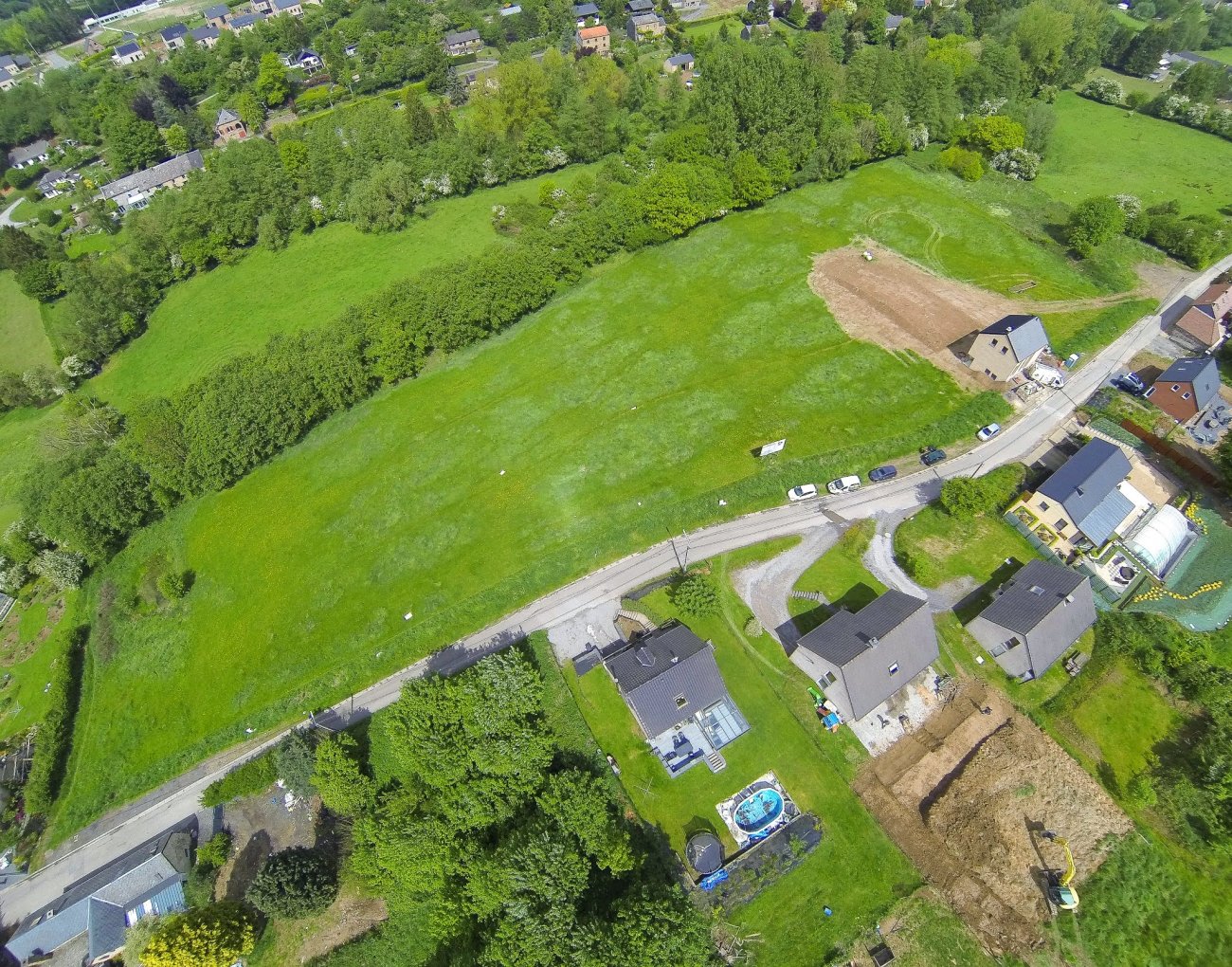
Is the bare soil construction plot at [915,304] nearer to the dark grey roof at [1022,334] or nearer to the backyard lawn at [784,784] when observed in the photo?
the dark grey roof at [1022,334]

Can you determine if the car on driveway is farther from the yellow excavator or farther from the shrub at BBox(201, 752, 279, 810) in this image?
the shrub at BBox(201, 752, 279, 810)

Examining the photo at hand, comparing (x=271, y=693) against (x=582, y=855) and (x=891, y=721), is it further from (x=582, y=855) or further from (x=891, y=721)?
(x=891, y=721)

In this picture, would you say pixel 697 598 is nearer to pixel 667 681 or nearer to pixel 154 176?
pixel 667 681

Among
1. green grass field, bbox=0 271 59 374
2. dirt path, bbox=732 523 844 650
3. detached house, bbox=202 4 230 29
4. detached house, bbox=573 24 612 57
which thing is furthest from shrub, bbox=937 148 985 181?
detached house, bbox=202 4 230 29

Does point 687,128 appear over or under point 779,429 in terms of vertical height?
over

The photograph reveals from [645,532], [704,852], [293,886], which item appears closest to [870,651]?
[704,852]

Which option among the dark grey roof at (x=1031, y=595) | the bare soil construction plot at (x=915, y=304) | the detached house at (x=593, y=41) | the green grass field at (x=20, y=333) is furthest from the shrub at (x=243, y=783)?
the detached house at (x=593, y=41)

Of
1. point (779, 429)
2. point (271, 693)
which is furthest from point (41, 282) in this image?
point (779, 429)
